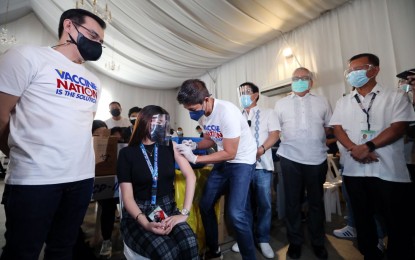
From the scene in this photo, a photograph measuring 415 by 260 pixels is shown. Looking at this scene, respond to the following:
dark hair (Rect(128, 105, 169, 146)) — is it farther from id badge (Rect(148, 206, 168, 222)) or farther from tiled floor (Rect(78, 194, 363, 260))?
tiled floor (Rect(78, 194, 363, 260))

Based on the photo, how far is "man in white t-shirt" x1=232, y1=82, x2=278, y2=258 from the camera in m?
2.11

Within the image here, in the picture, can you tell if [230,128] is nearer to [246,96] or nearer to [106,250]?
[246,96]

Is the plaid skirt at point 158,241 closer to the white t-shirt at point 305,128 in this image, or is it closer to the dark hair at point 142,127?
the dark hair at point 142,127

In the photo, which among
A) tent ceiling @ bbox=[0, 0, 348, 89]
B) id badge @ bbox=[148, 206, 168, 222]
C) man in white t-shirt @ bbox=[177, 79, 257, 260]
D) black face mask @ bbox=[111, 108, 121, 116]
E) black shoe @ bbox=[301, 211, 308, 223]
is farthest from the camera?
black face mask @ bbox=[111, 108, 121, 116]

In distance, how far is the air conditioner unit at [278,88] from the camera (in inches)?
199

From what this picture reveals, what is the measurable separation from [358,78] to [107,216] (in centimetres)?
265

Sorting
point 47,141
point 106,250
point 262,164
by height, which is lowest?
point 106,250

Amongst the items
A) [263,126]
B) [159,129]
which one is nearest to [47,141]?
[159,129]

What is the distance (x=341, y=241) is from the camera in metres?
2.29

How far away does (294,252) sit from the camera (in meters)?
1.97

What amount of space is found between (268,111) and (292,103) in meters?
0.27

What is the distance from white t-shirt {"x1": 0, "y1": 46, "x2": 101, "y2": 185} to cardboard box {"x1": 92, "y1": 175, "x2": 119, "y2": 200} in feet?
2.65

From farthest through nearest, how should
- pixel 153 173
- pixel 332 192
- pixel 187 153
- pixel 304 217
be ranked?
pixel 332 192 < pixel 304 217 < pixel 187 153 < pixel 153 173

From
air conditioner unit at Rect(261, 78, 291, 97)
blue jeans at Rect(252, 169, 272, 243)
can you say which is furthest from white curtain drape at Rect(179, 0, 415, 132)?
blue jeans at Rect(252, 169, 272, 243)
